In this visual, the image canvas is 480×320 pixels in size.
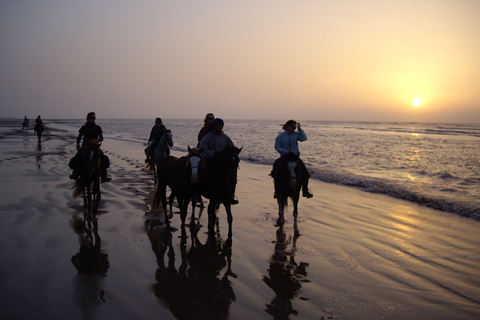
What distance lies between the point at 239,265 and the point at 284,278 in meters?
0.77

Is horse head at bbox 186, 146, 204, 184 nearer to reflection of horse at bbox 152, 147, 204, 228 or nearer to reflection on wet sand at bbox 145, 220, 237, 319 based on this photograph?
reflection of horse at bbox 152, 147, 204, 228

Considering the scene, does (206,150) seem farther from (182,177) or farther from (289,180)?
(289,180)

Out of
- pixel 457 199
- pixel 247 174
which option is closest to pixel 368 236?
pixel 457 199

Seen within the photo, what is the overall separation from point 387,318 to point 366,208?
5.80 metres

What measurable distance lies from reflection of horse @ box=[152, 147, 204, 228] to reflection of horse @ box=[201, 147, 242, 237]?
0.26m

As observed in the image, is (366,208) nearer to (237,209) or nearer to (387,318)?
(237,209)

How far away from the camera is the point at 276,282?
448 cm

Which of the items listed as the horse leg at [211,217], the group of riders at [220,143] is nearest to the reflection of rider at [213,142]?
the group of riders at [220,143]

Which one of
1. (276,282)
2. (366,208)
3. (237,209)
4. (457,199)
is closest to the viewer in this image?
(276,282)

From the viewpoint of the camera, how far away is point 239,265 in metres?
5.06

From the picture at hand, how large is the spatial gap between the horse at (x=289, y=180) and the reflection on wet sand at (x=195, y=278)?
1822 millimetres

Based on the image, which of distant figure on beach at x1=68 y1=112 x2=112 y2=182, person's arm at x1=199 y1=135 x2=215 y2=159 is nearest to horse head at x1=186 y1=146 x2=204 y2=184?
person's arm at x1=199 y1=135 x2=215 y2=159

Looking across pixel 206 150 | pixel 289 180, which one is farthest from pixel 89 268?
pixel 289 180

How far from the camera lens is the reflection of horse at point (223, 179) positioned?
5.86 meters
